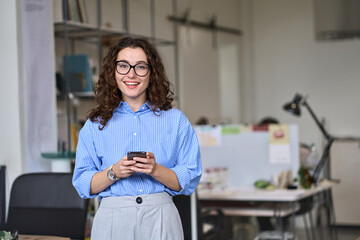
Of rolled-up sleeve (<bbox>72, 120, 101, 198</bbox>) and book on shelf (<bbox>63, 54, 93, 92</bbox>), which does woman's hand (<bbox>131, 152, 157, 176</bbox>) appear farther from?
book on shelf (<bbox>63, 54, 93, 92</bbox>)

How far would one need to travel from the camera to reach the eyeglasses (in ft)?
6.29

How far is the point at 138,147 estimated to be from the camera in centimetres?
191

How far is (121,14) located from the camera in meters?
6.12

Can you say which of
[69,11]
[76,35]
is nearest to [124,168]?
[69,11]

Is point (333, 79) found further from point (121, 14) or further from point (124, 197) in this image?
point (124, 197)

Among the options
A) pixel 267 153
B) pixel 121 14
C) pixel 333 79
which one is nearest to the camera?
pixel 267 153

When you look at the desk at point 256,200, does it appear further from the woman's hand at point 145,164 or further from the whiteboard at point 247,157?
the woman's hand at point 145,164

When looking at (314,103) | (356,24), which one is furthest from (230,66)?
(356,24)

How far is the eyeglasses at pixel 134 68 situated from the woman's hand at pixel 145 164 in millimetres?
311

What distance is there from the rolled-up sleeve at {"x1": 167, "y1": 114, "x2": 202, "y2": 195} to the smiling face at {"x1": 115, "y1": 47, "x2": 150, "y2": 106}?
171 millimetres

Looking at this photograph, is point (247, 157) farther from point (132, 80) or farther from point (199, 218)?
point (132, 80)

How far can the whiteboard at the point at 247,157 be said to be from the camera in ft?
15.4

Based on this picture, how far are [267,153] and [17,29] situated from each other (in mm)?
2286

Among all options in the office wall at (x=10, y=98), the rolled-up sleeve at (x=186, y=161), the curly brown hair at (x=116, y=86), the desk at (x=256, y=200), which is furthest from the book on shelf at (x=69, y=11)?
the rolled-up sleeve at (x=186, y=161)
